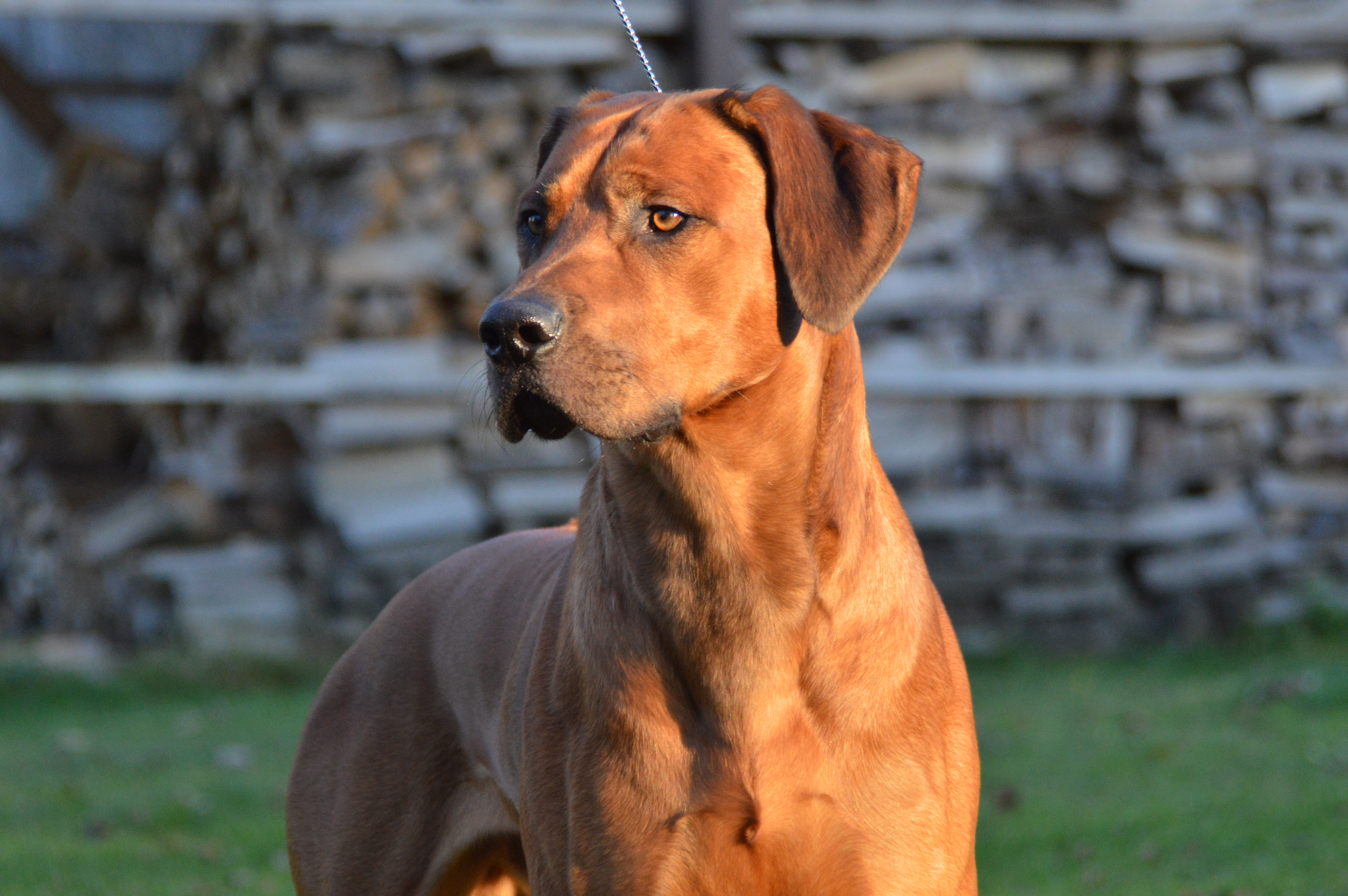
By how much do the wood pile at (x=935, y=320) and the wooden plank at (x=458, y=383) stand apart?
0.07 metres

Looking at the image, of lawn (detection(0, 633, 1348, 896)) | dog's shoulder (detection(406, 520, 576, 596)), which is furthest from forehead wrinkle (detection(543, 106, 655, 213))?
lawn (detection(0, 633, 1348, 896))

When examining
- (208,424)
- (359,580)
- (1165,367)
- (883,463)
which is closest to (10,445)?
(208,424)

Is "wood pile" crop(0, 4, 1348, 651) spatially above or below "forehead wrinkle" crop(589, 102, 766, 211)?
below

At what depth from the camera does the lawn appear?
419 cm

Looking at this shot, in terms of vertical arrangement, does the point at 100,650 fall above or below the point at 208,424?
below

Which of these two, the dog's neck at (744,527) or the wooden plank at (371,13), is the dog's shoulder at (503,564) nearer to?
the dog's neck at (744,527)

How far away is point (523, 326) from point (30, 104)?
25.0ft

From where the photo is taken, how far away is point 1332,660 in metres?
6.70

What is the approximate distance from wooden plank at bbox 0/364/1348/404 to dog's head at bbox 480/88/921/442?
13.6 ft

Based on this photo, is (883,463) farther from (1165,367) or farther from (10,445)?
(10,445)

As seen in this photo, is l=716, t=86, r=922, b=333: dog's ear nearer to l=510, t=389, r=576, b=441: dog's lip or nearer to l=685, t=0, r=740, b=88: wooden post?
l=510, t=389, r=576, b=441: dog's lip

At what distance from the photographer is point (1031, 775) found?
514 centimetres

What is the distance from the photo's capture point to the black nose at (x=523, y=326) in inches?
81.9

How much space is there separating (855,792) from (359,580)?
5.35m
